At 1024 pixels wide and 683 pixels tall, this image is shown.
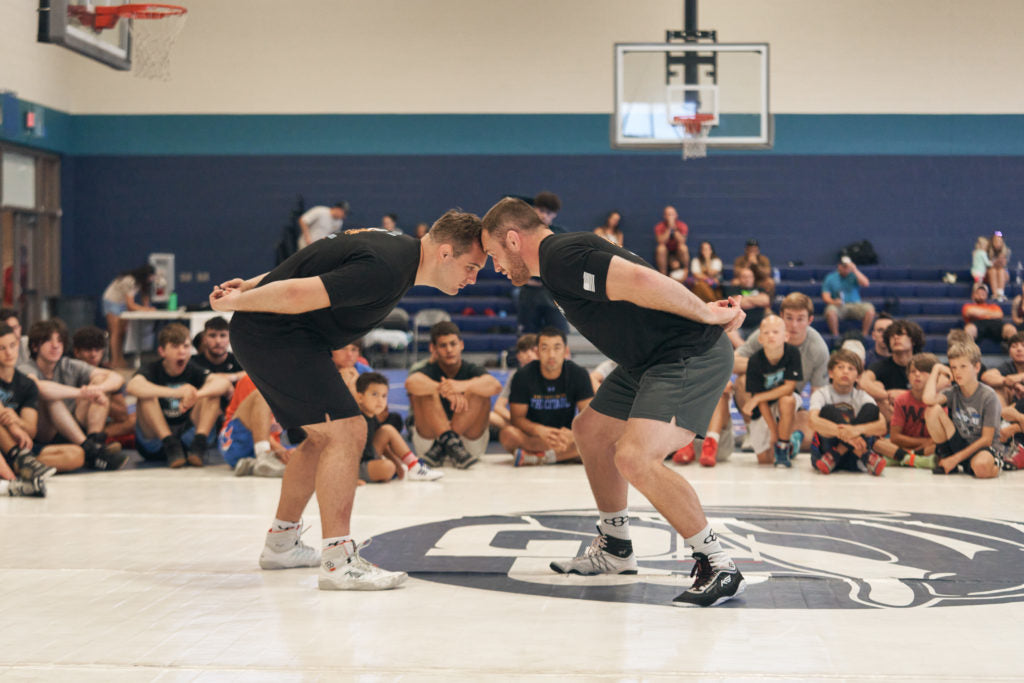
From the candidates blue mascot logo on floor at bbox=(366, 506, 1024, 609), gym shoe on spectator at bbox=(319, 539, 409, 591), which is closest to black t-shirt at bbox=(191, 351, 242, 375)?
blue mascot logo on floor at bbox=(366, 506, 1024, 609)

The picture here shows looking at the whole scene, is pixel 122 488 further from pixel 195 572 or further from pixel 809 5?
pixel 809 5

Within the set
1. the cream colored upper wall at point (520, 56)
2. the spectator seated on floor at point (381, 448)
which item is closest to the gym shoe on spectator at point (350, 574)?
the spectator seated on floor at point (381, 448)

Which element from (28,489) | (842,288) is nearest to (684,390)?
(28,489)

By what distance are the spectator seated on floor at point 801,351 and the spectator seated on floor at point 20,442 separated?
499 centimetres

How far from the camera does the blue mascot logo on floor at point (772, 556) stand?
13.6 feet

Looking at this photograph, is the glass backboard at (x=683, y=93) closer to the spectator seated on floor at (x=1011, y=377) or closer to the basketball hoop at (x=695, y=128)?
the basketball hoop at (x=695, y=128)

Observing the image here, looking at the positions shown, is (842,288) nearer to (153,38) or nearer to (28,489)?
(153,38)

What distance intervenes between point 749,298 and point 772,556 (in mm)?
10210

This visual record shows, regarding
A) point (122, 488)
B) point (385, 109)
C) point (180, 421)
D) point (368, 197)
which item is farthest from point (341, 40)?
point (122, 488)

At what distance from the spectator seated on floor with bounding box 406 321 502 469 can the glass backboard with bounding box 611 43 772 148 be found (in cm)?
667

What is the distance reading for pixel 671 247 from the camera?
1816cm

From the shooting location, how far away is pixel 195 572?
450cm

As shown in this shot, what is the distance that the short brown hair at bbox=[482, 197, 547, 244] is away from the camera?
412 cm

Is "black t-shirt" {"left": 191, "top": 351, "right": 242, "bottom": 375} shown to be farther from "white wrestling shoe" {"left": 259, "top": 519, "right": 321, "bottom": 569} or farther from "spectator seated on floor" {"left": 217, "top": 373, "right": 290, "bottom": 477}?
"white wrestling shoe" {"left": 259, "top": 519, "right": 321, "bottom": 569}
